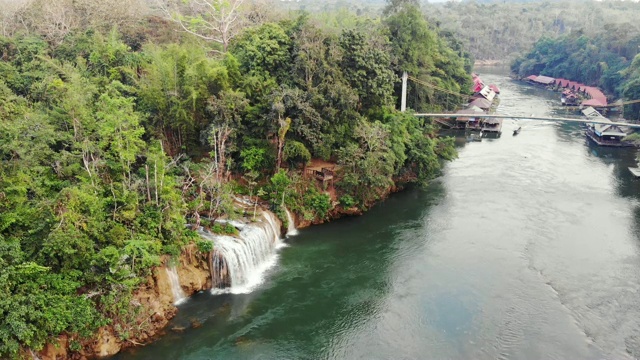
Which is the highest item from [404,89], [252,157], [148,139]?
[404,89]

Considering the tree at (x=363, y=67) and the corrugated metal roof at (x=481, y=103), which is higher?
the tree at (x=363, y=67)

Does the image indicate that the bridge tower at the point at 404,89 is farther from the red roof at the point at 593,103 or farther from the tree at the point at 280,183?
the red roof at the point at 593,103

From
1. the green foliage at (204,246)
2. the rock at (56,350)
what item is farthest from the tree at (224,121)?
the rock at (56,350)

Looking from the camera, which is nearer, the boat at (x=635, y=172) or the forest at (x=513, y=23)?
the boat at (x=635, y=172)

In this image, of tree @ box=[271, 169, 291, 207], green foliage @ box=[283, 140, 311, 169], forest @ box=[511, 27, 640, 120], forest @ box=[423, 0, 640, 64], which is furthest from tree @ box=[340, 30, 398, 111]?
forest @ box=[423, 0, 640, 64]

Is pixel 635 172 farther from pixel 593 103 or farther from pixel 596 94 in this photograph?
pixel 596 94

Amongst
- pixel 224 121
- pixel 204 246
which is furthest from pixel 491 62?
pixel 204 246

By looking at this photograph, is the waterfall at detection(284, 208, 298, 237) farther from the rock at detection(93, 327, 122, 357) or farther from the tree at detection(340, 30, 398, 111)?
the rock at detection(93, 327, 122, 357)
